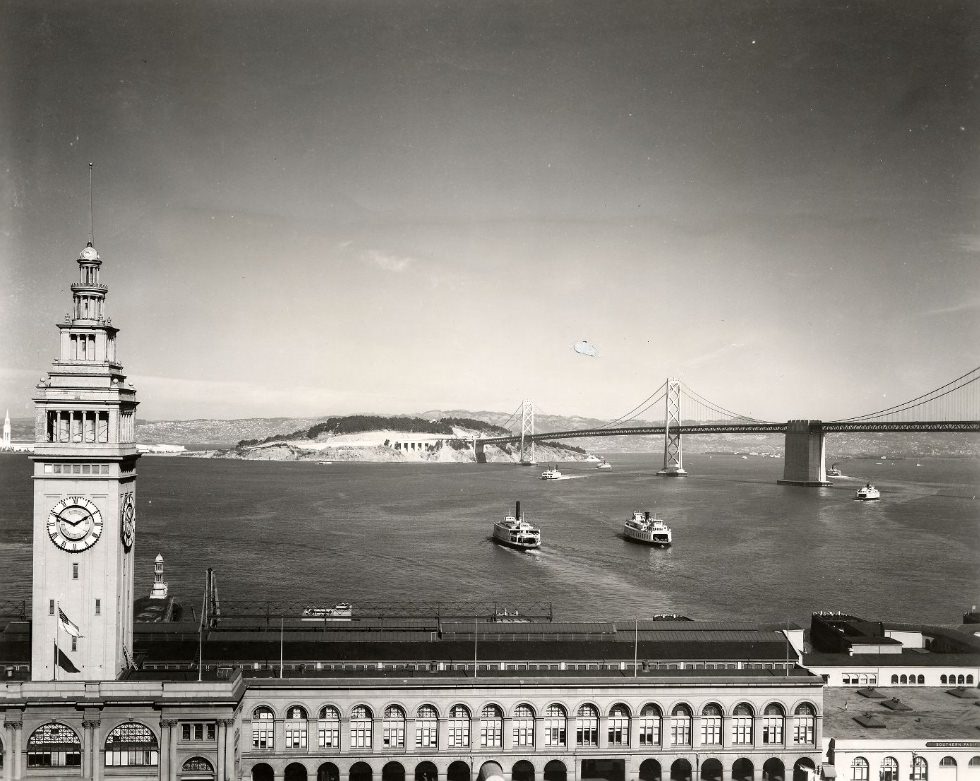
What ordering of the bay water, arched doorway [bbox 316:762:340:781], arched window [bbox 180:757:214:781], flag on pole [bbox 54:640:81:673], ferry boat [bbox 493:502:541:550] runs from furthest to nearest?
ferry boat [bbox 493:502:541:550] → the bay water → arched doorway [bbox 316:762:340:781] → flag on pole [bbox 54:640:81:673] → arched window [bbox 180:757:214:781]

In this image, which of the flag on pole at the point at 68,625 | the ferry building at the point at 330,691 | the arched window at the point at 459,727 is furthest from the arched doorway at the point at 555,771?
the flag on pole at the point at 68,625

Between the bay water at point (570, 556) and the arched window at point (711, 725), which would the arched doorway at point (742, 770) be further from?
the bay water at point (570, 556)

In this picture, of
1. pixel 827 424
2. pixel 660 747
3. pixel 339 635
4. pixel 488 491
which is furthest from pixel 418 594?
pixel 827 424

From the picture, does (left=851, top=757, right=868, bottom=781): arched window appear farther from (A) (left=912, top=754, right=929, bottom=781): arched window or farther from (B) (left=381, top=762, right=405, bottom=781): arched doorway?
(B) (left=381, top=762, right=405, bottom=781): arched doorway

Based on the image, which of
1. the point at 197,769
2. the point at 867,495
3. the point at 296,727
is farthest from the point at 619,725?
the point at 867,495

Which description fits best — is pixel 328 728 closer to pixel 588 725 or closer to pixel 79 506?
pixel 588 725

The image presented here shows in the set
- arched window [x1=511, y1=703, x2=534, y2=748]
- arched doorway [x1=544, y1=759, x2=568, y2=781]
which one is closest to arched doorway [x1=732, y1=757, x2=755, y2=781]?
arched doorway [x1=544, y1=759, x2=568, y2=781]

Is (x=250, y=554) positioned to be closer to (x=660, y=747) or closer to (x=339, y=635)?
(x=339, y=635)
